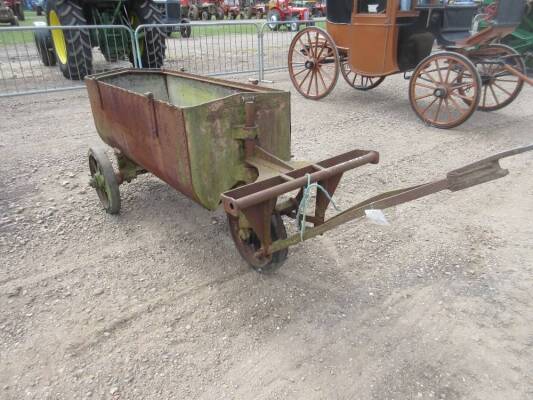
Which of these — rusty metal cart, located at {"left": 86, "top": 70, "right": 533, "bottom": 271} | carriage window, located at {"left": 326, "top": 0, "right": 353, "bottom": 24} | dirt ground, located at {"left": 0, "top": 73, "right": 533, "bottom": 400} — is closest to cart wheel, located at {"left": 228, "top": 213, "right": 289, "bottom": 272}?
rusty metal cart, located at {"left": 86, "top": 70, "right": 533, "bottom": 271}

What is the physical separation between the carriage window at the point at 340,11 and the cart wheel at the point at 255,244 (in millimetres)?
5000

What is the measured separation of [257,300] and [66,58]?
23.5 ft

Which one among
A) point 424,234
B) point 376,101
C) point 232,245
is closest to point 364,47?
point 376,101

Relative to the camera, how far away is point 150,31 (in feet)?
26.1

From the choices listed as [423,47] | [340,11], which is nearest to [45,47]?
[340,11]

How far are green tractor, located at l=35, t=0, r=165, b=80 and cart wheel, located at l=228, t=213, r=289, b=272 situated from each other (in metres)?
6.07

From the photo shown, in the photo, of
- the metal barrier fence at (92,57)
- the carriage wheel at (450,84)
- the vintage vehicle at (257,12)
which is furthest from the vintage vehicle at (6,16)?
the carriage wheel at (450,84)

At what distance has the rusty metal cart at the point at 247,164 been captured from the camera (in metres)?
2.00

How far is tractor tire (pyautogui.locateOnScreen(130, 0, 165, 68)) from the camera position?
7.99 metres

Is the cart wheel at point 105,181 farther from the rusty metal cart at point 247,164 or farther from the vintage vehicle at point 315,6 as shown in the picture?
the vintage vehicle at point 315,6

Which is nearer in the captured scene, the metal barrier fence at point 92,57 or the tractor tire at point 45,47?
the metal barrier fence at point 92,57

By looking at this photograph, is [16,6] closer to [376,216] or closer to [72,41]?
[72,41]

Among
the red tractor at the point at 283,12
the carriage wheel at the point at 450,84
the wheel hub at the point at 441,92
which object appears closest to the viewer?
the carriage wheel at the point at 450,84

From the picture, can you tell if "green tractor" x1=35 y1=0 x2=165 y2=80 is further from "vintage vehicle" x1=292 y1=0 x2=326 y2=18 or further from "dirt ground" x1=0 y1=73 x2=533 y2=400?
"vintage vehicle" x1=292 y1=0 x2=326 y2=18
